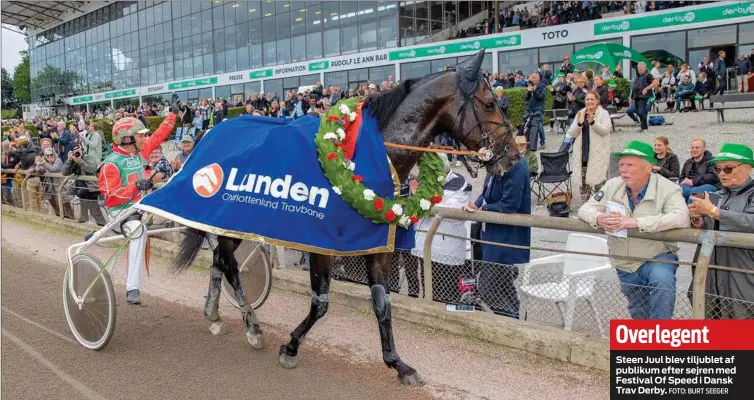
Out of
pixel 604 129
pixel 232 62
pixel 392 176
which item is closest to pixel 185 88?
pixel 232 62

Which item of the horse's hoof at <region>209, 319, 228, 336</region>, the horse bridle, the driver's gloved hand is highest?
the horse bridle

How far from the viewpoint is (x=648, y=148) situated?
13.2 feet

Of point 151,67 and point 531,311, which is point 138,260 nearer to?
point 531,311

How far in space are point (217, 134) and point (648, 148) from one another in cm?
318

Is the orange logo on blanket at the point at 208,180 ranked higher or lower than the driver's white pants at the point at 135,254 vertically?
higher

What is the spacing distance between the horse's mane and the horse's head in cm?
24

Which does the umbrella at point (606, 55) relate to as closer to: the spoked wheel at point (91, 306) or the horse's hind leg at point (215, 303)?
the horse's hind leg at point (215, 303)

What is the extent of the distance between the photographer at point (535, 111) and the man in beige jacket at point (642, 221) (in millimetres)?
9869

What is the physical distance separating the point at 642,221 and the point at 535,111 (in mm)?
11302

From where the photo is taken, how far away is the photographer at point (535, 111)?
1409 cm

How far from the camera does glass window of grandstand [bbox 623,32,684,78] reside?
21.4 m

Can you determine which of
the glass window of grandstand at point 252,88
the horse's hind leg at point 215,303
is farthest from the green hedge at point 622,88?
the glass window of grandstand at point 252,88

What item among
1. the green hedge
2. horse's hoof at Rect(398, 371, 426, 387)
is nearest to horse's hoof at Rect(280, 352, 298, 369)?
horse's hoof at Rect(398, 371, 426, 387)

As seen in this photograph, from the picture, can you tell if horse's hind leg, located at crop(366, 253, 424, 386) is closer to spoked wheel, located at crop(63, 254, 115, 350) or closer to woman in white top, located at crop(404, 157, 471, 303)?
woman in white top, located at crop(404, 157, 471, 303)
